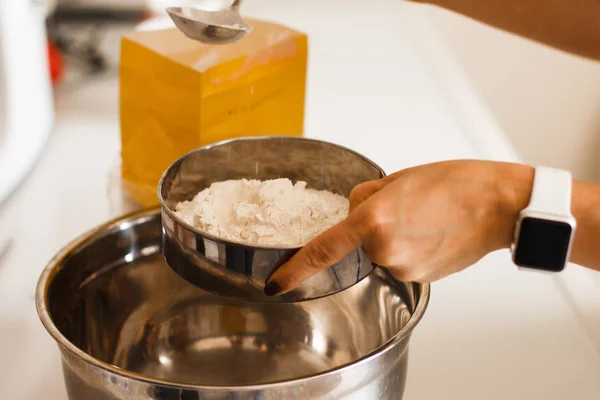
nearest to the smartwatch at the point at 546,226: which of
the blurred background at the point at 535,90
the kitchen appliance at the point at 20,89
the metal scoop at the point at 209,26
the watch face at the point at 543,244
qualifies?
the watch face at the point at 543,244

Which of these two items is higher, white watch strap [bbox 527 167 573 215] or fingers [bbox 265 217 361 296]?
white watch strap [bbox 527 167 573 215]

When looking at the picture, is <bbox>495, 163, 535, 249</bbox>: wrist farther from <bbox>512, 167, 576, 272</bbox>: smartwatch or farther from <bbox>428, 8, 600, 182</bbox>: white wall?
<bbox>428, 8, 600, 182</bbox>: white wall

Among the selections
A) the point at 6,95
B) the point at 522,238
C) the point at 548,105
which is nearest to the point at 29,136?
the point at 6,95

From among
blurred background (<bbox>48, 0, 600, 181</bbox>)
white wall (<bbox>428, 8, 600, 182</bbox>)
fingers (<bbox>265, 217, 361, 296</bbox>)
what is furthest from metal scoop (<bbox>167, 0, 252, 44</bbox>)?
white wall (<bbox>428, 8, 600, 182</bbox>)

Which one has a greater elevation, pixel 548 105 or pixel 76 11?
pixel 76 11

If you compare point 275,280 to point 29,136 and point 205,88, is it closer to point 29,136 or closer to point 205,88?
point 205,88

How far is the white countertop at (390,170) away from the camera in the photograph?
66cm

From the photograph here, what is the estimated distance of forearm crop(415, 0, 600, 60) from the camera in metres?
0.72

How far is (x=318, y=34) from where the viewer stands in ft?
4.88

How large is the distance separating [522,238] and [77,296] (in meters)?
0.39

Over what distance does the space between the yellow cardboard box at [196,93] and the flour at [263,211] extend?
0.50 ft

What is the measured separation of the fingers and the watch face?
0.13 metres

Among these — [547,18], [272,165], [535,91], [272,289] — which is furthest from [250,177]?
[535,91]

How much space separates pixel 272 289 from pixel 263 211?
104 mm
